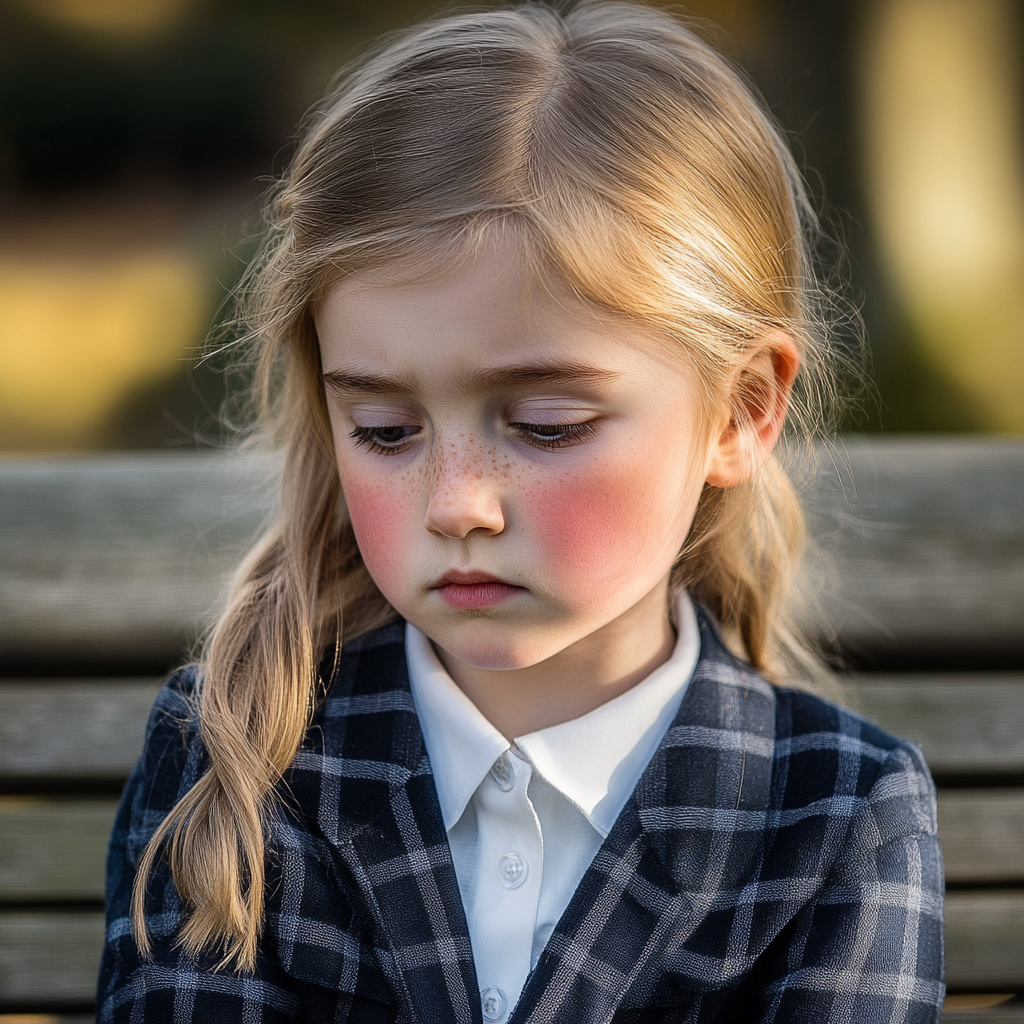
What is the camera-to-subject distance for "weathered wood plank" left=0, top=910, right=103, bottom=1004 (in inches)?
62.9

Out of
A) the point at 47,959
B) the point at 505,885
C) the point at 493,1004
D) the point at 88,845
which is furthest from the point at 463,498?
the point at 47,959

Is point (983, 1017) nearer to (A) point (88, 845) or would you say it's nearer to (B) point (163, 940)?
(B) point (163, 940)

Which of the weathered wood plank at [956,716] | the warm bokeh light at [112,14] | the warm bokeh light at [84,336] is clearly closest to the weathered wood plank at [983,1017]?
the weathered wood plank at [956,716]

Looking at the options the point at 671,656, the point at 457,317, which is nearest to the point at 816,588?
the point at 671,656

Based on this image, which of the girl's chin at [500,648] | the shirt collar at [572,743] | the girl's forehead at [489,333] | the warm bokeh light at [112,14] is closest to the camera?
the girl's forehead at [489,333]

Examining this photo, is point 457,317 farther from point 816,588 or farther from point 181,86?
point 181,86

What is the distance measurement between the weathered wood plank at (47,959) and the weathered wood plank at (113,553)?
39 cm

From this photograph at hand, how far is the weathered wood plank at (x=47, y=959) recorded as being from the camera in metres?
1.60

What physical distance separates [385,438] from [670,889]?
574 millimetres

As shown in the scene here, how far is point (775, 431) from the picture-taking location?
1.27m

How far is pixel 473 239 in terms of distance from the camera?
1.03 m

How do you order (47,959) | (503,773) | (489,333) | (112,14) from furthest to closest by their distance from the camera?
(112,14)
(47,959)
(503,773)
(489,333)

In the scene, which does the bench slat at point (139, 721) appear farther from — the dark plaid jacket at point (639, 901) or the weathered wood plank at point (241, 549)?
the dark plaid jacket at point (639, 901)

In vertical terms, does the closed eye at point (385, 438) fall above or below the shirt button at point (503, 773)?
above
